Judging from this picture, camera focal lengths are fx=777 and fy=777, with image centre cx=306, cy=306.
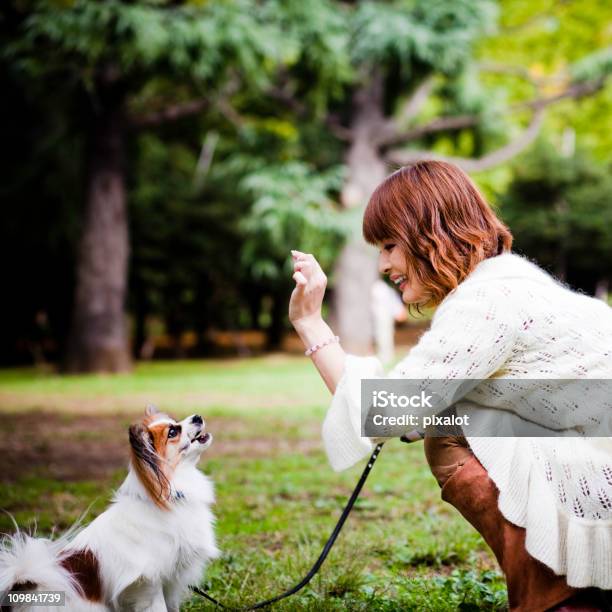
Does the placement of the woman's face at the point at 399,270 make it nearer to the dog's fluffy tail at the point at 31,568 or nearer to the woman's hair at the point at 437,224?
the woman's hair at the point at 437,224

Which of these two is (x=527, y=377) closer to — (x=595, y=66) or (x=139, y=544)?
(x=139, y=544)

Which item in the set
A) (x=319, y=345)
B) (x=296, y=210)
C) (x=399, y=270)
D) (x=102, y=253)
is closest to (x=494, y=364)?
(x=399, y=270)

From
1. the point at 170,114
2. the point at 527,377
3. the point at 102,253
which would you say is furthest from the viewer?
the point at 170,114

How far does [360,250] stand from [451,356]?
51.8 feet

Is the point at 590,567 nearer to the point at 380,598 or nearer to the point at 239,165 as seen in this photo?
the point at 380,598

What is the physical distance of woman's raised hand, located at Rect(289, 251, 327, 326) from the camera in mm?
2342

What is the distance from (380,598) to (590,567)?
1.11 metres

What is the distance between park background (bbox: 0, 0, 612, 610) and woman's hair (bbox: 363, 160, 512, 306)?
137cm

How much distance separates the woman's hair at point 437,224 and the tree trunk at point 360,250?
15456mm

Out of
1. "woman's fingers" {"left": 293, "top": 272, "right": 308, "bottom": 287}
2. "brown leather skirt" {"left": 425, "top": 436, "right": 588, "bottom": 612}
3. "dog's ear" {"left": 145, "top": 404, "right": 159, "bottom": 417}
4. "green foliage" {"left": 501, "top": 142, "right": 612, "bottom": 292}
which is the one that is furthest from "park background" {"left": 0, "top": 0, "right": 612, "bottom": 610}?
"green foliage" {"left": 501, "top": 142, "right": 612, "bottom": 292}

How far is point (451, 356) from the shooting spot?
2.11 metres

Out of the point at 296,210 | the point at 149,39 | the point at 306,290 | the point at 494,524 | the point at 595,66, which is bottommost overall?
the point at 494,524

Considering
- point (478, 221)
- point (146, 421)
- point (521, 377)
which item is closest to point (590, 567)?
point (521, 377)

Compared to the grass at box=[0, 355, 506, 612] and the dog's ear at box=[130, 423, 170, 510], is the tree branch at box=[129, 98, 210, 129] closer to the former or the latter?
the grass at box=[0, 355, 506, 612]
